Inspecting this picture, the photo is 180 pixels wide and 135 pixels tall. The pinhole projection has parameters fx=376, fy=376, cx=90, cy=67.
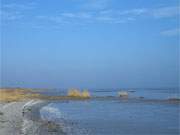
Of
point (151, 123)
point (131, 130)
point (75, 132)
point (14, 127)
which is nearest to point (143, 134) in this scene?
point (131, 130)

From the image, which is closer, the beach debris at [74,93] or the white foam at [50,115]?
the white foam at [50,115]

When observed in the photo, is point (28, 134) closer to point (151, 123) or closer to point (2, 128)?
point (2, 128)

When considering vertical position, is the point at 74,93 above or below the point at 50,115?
below

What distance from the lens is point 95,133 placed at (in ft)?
72.9

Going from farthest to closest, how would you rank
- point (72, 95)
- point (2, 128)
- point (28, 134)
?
point (72, 95)
point (2, 128)
point (28, 134)

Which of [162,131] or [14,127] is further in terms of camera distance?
[162,131]

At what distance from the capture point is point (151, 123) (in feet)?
91.0

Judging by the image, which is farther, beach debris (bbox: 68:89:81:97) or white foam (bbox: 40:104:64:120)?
beach debris (bbox: 68:89:81:97)

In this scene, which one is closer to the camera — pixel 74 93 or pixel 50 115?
pixel 50 115

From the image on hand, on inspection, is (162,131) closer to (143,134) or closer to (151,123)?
(143,134)

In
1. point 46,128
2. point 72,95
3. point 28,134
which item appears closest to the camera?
point 28,134

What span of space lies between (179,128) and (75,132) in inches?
289

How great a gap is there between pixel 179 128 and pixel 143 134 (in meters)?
4.10

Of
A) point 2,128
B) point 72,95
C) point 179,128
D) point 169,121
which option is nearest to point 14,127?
point 2,128
